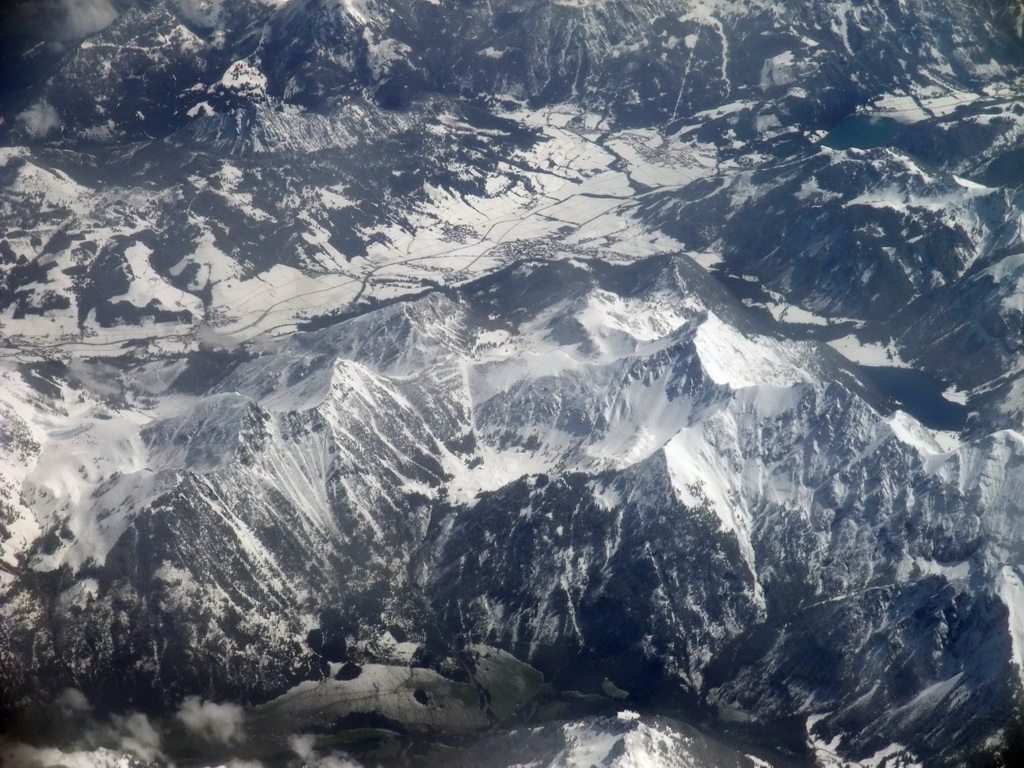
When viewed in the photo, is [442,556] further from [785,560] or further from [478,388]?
[785,560]

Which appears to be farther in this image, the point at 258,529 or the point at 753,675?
the point at 258,529

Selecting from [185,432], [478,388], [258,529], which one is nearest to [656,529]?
[478,388]

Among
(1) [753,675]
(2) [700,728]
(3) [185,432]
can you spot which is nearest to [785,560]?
(1) [753,675]

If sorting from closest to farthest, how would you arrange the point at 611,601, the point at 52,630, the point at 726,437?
the point at 52,630, the point at 611,601, the point at 726,437

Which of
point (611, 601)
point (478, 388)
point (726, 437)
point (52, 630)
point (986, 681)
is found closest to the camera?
point (986, 681)

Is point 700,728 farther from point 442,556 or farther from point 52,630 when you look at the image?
point 52,630

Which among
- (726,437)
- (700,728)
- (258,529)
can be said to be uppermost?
(726,437)

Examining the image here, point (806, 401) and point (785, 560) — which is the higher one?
point (806, 401)

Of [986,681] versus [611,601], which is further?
[611,601]

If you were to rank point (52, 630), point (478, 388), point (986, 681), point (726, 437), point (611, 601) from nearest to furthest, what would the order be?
point (986, 681) < point (52, 630) < point (611, 601) < point (726, 437) < point (478, 388)
